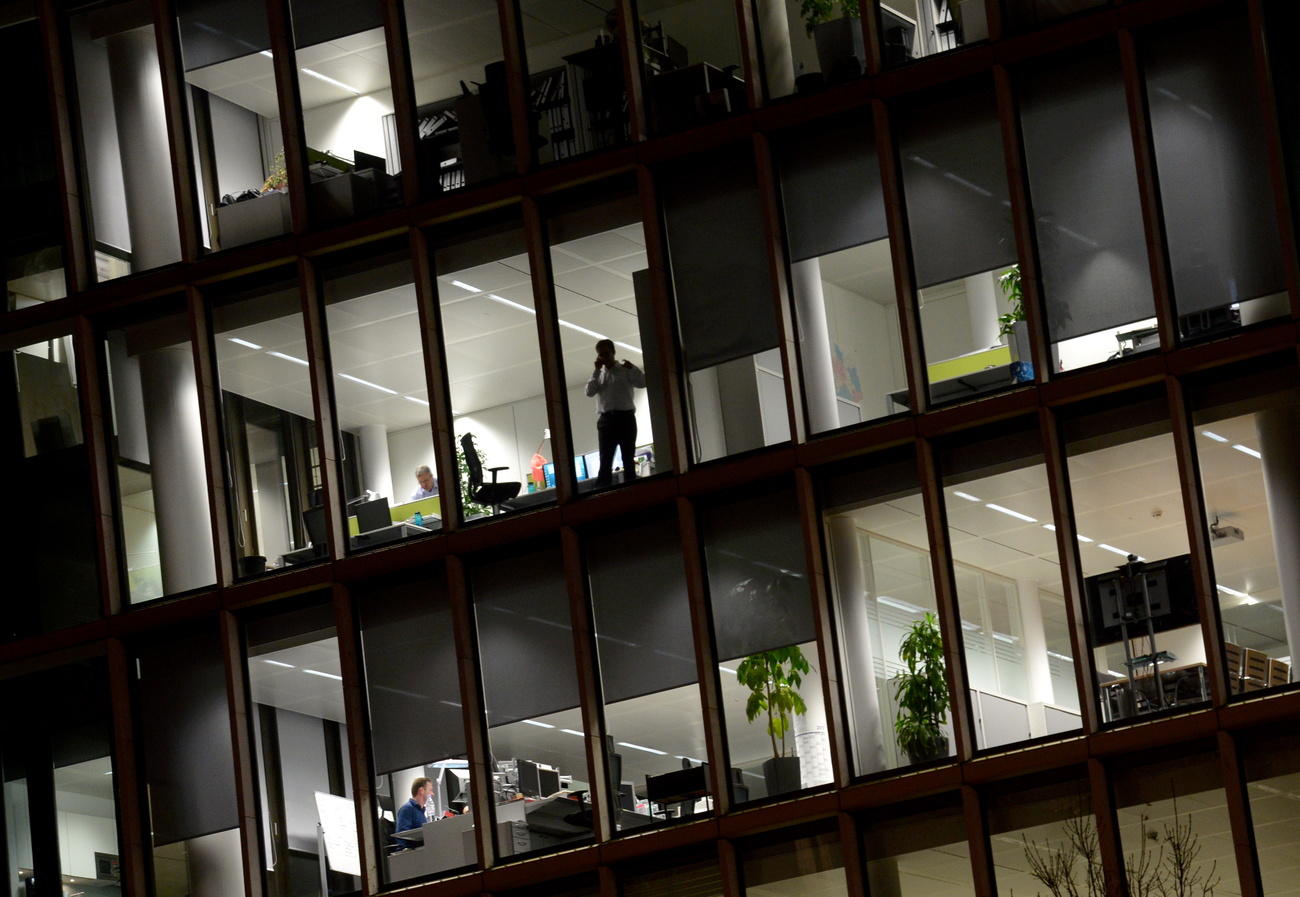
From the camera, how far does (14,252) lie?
2572 cm

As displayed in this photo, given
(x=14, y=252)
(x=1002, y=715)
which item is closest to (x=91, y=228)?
(x=14, y=252)

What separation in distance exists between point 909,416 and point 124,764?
348 inches

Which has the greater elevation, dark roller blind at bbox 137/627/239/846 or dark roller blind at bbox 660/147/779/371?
dark roller blind at bbox 660/147/779/371

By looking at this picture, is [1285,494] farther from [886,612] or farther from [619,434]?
[619,434]

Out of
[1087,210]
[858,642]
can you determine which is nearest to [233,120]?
[858,642]

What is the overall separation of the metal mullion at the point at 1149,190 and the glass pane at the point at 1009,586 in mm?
1522

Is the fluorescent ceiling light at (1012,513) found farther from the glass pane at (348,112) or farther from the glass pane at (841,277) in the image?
the glass pane at (348,112)

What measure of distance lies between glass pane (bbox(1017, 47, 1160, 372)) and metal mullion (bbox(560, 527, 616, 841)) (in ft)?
16.2

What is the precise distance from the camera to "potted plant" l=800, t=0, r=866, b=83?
2191 cm

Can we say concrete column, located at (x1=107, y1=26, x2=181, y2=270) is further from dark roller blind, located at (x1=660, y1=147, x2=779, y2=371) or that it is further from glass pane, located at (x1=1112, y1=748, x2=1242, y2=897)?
glass pane, located at (x1=1112, y1=748, x2=1242, y2=897)

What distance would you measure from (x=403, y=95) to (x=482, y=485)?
4217 millimetres

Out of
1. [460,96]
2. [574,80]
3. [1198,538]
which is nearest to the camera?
[1198,538]

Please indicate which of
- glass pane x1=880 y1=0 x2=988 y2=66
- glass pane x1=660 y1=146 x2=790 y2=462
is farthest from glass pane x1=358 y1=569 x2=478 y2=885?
glass pane x1=880 y1=0 x2=988 y2=66

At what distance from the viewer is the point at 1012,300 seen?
68.6 feet
